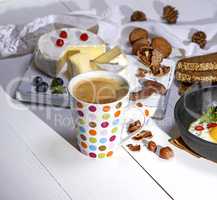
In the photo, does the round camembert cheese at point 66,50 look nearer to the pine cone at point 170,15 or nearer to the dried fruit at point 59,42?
the dried fruit at point 59,42

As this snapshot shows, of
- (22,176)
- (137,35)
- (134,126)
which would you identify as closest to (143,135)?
(134,126)

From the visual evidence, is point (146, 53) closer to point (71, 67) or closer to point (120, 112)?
point (71, 67)

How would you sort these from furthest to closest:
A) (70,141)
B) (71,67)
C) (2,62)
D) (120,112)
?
(2,62), (71,67), (70,141), (120,112)

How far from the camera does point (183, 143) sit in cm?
97

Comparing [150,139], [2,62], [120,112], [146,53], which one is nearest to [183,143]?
[150,139]

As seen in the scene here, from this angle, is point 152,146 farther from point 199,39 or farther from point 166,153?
point 199,39

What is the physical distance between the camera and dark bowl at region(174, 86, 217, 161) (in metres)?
0.91

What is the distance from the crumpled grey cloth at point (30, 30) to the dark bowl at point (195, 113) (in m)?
0.44

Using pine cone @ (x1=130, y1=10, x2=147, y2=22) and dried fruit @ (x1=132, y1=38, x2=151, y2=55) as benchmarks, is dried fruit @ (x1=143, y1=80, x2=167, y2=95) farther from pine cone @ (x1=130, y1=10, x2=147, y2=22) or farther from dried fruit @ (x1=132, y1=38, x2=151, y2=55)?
pine cone @ (x1=130, y1=10, x2=147, y2=22)

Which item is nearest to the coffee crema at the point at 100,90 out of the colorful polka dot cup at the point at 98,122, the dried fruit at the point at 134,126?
the colorful polka dot cup at the point at 98,122

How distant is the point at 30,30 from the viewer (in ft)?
4.33

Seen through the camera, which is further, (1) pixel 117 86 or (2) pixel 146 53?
(2) pixel 146 53

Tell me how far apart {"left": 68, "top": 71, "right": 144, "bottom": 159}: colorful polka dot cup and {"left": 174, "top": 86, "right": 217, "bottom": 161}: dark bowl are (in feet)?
0.43

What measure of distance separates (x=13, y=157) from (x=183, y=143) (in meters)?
0.35
